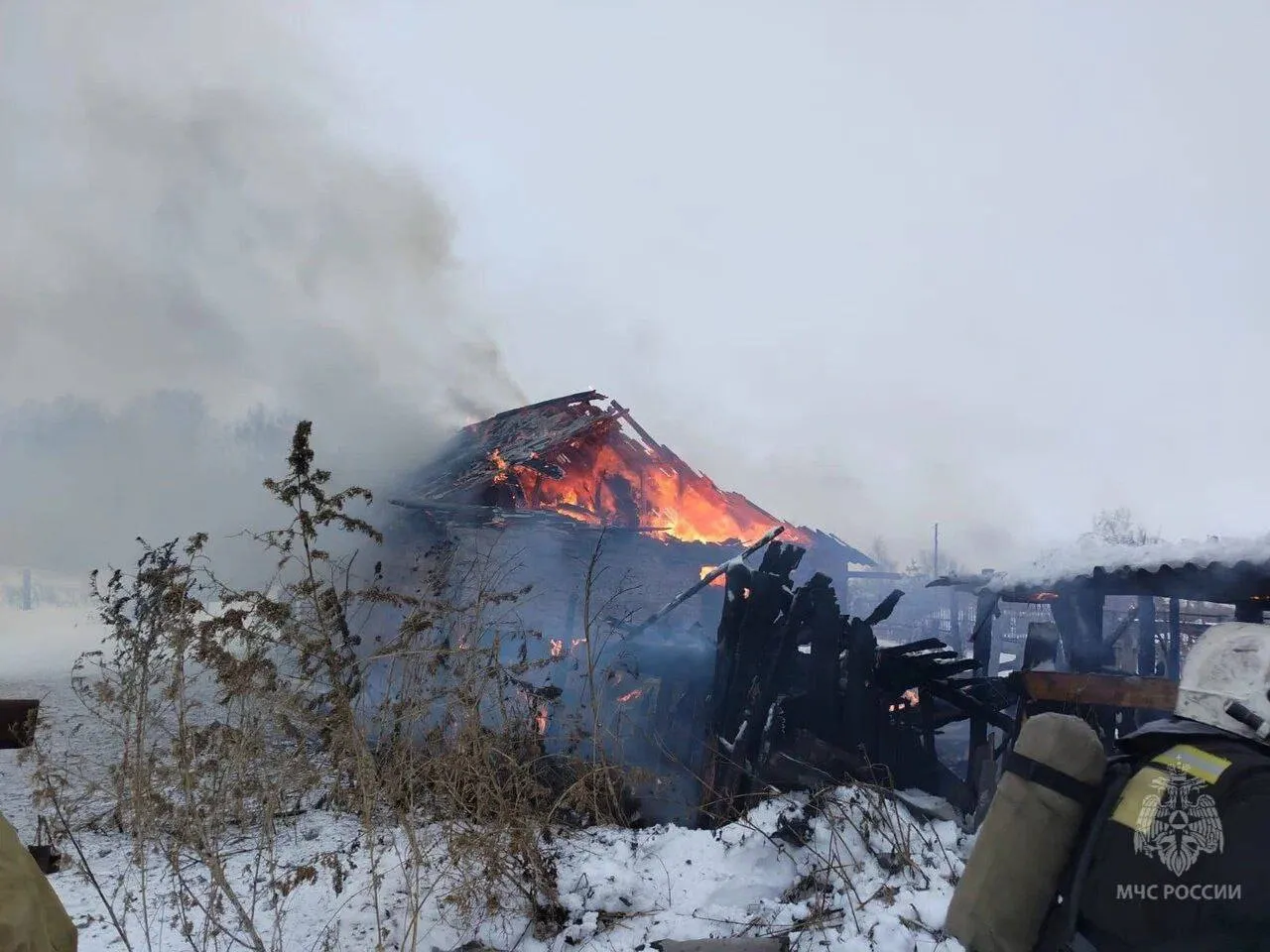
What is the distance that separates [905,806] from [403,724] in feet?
14.3

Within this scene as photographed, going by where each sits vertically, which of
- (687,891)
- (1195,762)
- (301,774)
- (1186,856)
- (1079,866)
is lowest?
(687,891)

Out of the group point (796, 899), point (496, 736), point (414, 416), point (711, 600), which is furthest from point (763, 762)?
point (414, 416)

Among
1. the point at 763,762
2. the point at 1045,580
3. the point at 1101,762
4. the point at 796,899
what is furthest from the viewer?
the point at 1045,580

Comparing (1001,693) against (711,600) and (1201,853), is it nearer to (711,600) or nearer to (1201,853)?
(1201,853)

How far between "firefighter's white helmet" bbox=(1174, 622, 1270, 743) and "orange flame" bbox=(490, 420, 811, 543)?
1457 centimetres

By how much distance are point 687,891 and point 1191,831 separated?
4350mm

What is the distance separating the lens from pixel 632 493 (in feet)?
63.1

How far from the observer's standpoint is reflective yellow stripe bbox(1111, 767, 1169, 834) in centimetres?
209


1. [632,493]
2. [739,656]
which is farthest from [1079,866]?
[632,493]

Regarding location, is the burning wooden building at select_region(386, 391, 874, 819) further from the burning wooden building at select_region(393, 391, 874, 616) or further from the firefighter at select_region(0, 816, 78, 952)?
the firefighter at select_region(0, 816, 78, 952)

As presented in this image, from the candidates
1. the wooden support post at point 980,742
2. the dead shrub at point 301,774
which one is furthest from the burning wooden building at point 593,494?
the dead shrub at point 301,774

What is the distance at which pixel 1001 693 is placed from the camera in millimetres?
7941

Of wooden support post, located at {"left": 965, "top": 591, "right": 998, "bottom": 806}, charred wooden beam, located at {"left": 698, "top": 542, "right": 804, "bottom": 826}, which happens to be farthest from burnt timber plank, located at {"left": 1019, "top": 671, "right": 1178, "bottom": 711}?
charred wooden beam, located at {"left": 698, "top": 542, "right": 804, "bottom": 826}

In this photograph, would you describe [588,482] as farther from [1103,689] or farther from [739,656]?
[1103,689]
